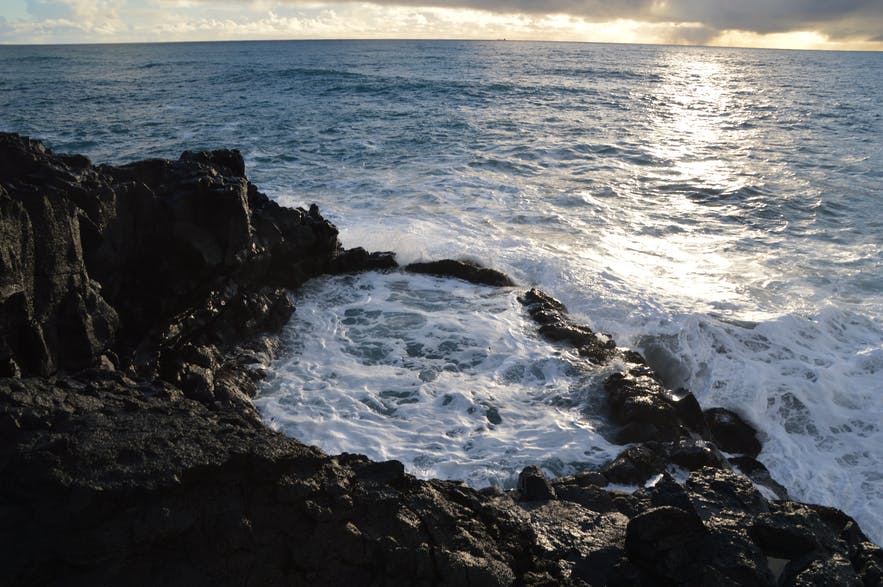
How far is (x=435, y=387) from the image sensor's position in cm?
933

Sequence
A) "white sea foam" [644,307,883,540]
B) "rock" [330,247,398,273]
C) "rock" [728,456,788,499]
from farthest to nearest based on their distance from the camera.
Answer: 1. "rock" [330,247,398,273]
2. "white sea foam" [644,307,883,540]
3. "rock" [728,456,788,499]

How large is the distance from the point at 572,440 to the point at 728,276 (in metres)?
7.91

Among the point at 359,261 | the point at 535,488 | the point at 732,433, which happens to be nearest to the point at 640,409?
the point at 732,433

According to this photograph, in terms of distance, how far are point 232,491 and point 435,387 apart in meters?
4.98

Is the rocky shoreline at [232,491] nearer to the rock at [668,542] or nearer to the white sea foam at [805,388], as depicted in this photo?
the rock at [668,542]

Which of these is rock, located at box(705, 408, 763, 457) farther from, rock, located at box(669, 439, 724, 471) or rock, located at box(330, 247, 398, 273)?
rock, located at box(330, 247, 398, 273)

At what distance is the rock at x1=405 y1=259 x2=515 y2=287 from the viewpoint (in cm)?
1322

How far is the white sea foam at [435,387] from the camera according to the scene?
26.1 feet

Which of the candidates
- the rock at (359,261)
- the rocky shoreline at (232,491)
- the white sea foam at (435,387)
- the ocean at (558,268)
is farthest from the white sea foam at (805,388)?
the rock at (359,261)

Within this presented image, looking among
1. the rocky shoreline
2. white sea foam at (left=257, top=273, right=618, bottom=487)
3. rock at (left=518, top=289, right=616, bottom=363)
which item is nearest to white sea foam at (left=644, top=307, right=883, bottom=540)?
the rocky shoreline

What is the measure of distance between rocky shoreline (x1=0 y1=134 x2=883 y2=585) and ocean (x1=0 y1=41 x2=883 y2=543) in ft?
3.55

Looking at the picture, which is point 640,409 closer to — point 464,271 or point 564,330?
point 564,330

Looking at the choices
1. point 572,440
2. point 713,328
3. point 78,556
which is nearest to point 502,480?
point 572,440

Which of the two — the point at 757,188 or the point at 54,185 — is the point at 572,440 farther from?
the point at 757,188
